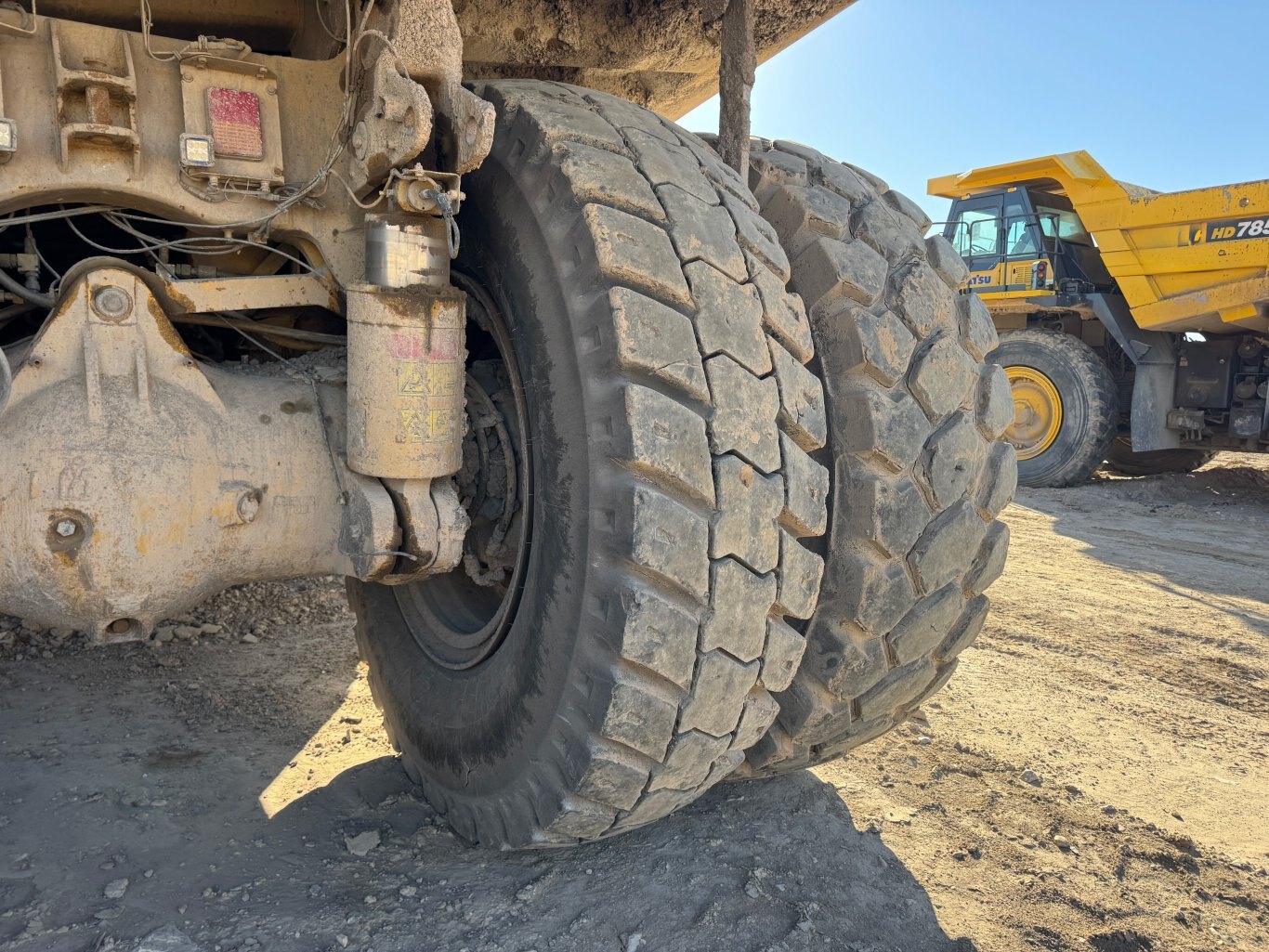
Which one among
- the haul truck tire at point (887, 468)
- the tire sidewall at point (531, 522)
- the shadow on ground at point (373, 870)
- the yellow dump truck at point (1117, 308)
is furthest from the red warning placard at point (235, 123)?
the yellow dump truck at point (1117, 308)

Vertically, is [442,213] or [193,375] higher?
[442,213]

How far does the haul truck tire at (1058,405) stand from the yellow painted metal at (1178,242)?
32.5 inches

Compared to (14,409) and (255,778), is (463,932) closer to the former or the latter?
(255,778)

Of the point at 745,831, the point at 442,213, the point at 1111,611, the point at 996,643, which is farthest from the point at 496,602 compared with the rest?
the point at 1111,611

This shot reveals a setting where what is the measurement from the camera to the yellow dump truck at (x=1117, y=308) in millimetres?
8836

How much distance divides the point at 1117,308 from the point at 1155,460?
2.02 m

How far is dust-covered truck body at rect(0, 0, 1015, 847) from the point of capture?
176 cm

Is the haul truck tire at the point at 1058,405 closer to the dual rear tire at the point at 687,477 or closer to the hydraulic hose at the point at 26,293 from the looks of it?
the dual rear tire at the point at 687,477

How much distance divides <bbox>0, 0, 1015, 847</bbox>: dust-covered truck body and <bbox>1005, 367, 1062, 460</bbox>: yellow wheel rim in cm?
856

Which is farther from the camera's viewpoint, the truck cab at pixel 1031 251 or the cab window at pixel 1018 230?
the cab window at pixel 1018 230

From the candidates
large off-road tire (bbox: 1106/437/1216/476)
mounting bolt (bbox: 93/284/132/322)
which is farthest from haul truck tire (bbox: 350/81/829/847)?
large off-road tire (bbox: 1106/437/1216/476)

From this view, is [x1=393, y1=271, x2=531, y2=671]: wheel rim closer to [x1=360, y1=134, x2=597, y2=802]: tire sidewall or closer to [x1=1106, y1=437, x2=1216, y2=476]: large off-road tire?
[x1=360, y1=134, x2=597, y2=802]: tire sidewall

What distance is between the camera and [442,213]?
6.17ft

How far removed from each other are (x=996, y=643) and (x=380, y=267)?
361 cm
